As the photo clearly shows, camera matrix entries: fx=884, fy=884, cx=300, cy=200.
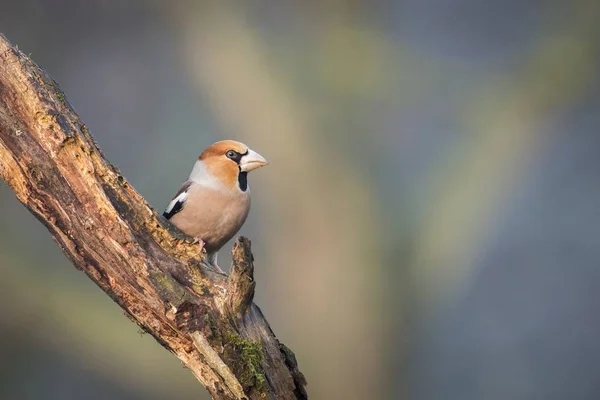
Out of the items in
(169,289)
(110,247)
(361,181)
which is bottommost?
(361,181)

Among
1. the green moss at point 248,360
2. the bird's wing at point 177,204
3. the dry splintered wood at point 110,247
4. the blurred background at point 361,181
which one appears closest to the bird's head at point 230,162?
the bird's wing at point 177,204

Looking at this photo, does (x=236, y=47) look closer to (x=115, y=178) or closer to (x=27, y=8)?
(x=27, y=8)

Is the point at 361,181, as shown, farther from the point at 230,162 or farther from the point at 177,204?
the point at 177,204

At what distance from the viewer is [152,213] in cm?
340

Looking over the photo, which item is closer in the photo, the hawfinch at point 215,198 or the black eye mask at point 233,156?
the hawfinch at point 215,198

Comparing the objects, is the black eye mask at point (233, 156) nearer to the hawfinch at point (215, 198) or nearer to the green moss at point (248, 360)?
the hawfinch at point (215, 198)

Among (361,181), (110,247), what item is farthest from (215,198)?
(361,181)

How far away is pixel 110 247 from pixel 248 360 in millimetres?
660

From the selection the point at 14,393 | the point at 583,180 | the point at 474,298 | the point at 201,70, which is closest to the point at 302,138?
the point at 201,70

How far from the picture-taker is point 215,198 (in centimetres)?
439

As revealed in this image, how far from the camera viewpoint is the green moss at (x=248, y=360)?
319 cm

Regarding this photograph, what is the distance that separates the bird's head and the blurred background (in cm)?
296

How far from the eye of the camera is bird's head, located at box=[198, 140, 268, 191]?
178 inches

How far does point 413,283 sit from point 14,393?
3975 millimetres
